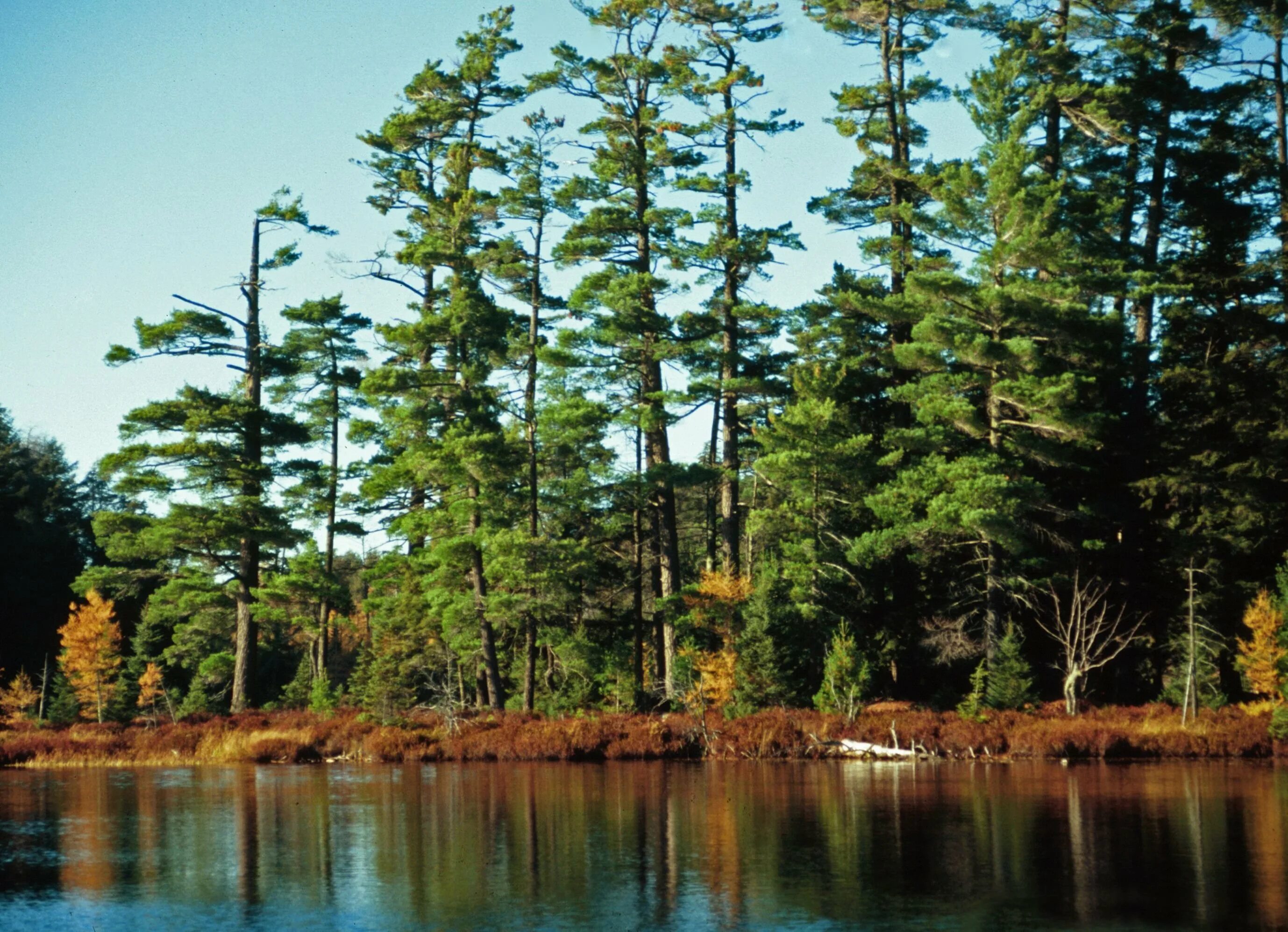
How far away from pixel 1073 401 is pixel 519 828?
831 inches

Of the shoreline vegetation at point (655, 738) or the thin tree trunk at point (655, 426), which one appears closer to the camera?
the shoreline vegetation at point (655, 738)

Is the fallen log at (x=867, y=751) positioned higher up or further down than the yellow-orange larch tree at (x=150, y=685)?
further down

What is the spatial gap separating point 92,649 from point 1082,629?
111ft

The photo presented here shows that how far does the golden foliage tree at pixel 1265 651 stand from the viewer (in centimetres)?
2955

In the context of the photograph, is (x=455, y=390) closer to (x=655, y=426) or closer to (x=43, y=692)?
(x=655, y=426)

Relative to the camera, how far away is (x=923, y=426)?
124ft

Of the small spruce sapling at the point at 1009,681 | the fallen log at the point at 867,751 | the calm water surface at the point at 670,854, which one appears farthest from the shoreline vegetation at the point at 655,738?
the calm water surface at the point at 670,854

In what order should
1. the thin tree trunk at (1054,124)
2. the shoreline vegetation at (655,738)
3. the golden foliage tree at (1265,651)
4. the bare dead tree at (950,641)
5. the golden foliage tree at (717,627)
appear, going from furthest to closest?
the thin tree trunk at (1054,124)
the bare dead tree at (950,641)
the golden foliage tree at (717,627)
the golden foliage tree at (1265,651)
the shoreline vegetation at (655,738)

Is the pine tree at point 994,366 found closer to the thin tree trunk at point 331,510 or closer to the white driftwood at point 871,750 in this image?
the white driftwood at point 871,750

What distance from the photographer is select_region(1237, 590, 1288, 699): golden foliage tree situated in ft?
96.9

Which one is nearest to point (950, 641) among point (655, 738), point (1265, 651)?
point (1265, 651)

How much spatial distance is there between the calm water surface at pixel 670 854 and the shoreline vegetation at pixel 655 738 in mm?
3715

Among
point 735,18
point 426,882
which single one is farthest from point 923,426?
point 426,882

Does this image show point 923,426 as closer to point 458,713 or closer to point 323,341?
point 458,713
